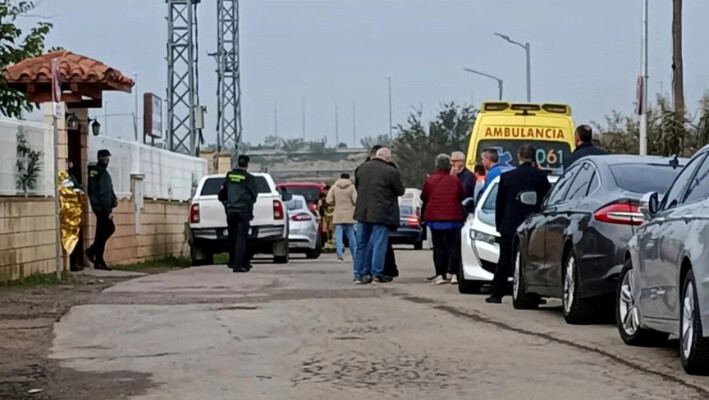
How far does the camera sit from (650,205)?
10773mm

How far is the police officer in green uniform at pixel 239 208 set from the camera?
23375mm

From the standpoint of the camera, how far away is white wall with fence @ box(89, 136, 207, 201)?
85.5 ft

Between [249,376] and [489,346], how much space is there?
2289 mm

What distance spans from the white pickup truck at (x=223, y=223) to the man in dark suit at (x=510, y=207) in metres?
11.2

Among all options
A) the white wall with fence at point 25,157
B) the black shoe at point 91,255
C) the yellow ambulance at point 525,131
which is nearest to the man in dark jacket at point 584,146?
the white wall with fence at point 25,157

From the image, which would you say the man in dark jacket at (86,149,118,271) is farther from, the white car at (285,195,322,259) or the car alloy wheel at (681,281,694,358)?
the car alloy wheel at (681,281,694,358)

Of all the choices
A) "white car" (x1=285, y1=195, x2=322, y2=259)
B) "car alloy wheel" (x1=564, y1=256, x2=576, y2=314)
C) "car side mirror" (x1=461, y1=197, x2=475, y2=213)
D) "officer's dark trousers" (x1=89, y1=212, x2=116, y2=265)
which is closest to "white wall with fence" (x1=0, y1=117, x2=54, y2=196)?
"officer's dark trousers" (x1=89, y1=212, x2=116, y2=265)

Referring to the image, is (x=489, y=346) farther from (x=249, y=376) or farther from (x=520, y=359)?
(x=249, y=376)

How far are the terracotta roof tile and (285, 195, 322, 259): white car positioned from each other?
30.6ft

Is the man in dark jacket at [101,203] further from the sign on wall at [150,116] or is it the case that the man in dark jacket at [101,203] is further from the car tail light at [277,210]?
the sign on wall at [150,116]

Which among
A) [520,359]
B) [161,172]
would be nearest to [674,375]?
[520,359]

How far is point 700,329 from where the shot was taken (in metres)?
9.12

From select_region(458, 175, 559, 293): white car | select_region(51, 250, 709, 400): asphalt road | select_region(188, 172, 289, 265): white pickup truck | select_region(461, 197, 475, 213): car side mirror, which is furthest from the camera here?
select_region(188, 172, 289, 265): white pickup truck

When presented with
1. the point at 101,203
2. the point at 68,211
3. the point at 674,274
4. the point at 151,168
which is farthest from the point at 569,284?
the point at 151,168
